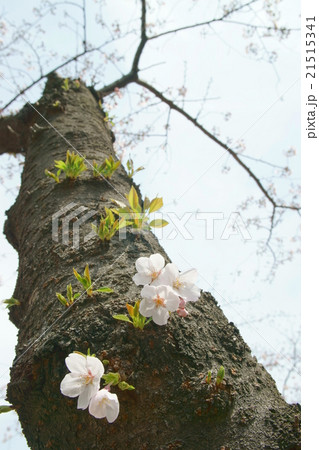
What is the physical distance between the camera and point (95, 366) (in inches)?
32.1

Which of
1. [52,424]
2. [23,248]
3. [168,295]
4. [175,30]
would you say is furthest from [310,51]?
[175,30]

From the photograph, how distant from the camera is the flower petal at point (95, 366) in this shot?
0.81 metres

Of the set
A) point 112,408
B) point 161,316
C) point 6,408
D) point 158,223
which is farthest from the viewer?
point 158,223

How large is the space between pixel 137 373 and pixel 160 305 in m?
0.16

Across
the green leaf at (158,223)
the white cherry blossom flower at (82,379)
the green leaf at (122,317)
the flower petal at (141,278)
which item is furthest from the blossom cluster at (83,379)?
the green leaf at (158,223)

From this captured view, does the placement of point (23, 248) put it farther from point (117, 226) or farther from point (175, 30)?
point (175, 30)

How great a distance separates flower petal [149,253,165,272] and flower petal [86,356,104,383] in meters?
0.27

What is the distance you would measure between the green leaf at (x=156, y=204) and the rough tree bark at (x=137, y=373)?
0.40 ft

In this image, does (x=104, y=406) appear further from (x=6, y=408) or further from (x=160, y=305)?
(x=6, y=408)

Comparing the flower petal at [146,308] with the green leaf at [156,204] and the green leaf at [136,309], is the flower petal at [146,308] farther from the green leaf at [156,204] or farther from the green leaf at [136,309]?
the green leaf at [156,204]

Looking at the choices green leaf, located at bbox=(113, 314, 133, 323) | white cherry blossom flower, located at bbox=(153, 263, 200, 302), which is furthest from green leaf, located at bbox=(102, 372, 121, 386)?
white cherry blossom flower, located at bbox=(153, 263, 200, 302)

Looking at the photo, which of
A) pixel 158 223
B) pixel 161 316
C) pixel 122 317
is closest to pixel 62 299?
pixel 122 317

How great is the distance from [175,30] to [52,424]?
3.32 metres

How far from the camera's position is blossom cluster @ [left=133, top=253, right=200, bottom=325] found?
2.83 feet
